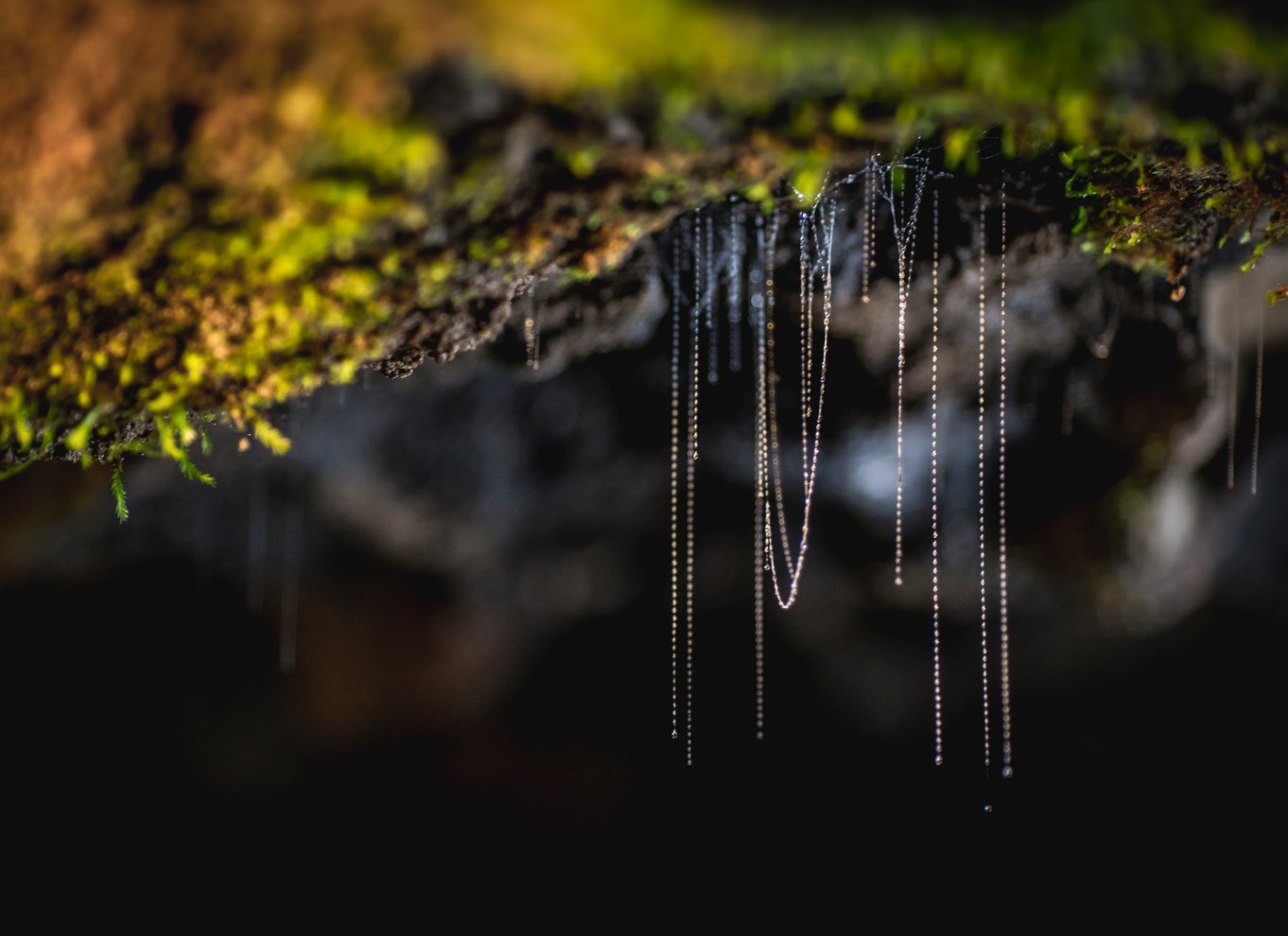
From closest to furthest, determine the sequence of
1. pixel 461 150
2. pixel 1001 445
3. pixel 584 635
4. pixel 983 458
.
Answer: pixel 461 150 < pixel 1001 445 < pixel 983 458 < pixel 584 635

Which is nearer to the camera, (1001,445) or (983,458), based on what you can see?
(1001,445)

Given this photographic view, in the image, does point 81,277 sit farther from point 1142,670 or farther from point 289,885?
point 1142,670

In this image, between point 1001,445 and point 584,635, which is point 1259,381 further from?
point 584,635

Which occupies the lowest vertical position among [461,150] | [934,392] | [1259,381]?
[934,392]

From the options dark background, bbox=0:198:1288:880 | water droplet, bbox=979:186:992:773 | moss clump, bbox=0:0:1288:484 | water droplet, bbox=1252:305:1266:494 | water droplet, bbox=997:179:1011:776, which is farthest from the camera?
dark background, bbox=0:198:1288:880

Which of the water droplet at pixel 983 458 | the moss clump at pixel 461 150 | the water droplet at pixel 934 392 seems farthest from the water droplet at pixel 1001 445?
the moss clump at pixel 461 150

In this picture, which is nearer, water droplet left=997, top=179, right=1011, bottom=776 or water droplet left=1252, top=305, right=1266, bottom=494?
water droplet left=997, top=179, right=1011, bottom=776

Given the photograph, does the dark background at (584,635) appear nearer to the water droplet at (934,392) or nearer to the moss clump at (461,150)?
the water droplet at (934,392)

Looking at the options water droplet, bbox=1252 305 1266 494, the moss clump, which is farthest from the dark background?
the moss clump

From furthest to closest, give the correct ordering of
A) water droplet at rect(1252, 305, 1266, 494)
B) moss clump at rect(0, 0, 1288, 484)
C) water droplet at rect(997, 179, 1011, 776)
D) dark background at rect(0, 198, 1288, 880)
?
dark background at rect(0, 198, 1288, 880)
water droplet at rect(1252, 305, 1266, 494)
water droplet at rect(997, 179, 1011, 776)
moss clump at rect(0, 0, 1288, 484)

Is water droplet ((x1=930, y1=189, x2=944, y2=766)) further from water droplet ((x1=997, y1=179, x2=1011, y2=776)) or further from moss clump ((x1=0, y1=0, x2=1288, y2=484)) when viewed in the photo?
Result: moss clump ((x1=0, y1=0, x2=1288, y2=484))

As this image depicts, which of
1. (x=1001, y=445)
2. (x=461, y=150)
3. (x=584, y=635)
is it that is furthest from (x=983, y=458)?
(x=461, y=150)
